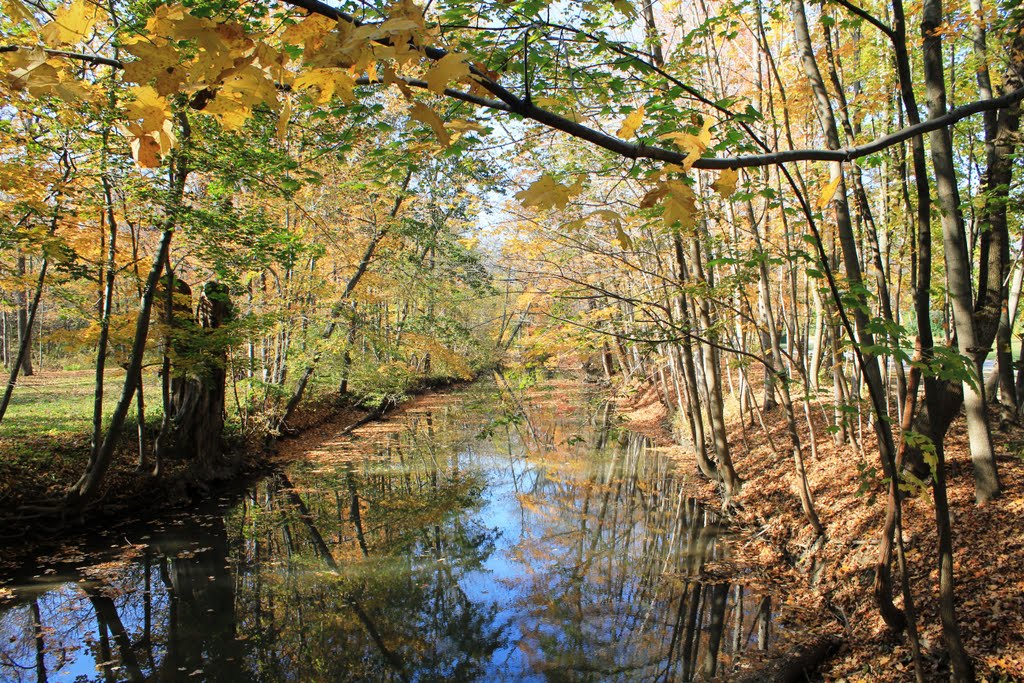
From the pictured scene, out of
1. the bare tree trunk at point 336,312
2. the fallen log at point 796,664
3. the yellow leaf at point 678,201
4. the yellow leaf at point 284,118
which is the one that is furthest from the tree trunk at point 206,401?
the yellow leaf at point 678,201

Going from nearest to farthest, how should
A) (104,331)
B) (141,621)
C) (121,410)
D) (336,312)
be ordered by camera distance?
1. (141,621)
2. (121,410)
3. (104,331)
4. (336,312)

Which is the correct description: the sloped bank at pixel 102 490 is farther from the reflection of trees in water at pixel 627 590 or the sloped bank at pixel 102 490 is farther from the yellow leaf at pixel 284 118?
the yellow leaf at pixel 284 118

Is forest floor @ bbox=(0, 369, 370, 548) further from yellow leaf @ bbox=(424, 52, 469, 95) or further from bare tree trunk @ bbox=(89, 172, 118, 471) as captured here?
yellow leaf @ bbox=(424, 52, 469, 95)

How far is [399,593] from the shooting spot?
5.70 m

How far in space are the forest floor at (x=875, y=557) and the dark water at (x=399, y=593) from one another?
0.48 meters

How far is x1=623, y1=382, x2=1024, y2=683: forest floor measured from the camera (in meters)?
3.55

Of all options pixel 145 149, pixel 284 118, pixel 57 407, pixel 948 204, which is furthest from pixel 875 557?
pixel 57 407

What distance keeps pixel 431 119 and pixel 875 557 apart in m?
5.32

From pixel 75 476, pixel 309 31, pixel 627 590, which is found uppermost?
pixel 309 31

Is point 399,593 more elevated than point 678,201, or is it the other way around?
point 678,201

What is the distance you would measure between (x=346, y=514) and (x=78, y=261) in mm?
4646

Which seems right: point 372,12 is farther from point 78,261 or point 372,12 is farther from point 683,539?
point 78,261

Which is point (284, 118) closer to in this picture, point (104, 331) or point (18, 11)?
point (18, 11)

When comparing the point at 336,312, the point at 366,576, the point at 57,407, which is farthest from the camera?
the point at 336,312
